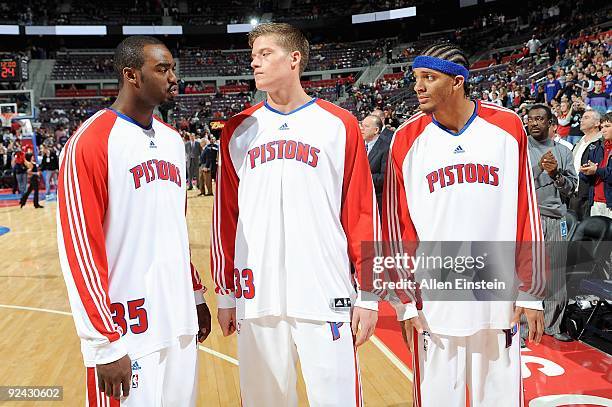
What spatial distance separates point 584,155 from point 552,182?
2.43 m

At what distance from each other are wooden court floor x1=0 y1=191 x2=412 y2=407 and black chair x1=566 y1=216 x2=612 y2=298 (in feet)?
5.61

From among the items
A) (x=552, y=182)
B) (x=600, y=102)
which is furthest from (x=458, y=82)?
(x=600, y=102)

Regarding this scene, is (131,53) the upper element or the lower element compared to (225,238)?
upper

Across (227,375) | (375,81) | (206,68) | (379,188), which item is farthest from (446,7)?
(227,375)

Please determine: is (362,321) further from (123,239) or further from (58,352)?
(58,352)

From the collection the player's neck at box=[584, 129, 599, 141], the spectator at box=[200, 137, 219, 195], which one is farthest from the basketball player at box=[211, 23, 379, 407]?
the spectator at box=[200, 137, 219, 195]

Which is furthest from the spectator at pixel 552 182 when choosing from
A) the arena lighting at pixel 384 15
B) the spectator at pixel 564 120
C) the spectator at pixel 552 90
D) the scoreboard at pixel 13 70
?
the arena lighting at pixel 384 15

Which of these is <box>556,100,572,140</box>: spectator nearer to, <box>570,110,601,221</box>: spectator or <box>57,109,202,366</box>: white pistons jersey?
<box>570,110,601,221</box>: spectator

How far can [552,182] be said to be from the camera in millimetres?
4254

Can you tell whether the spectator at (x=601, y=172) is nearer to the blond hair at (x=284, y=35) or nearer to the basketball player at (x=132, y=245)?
the blond hair at (x=284, y=35)

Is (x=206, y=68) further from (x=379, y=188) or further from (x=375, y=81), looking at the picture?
(x=379, y=188)

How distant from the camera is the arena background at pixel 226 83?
4.19 metres

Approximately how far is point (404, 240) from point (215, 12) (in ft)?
131

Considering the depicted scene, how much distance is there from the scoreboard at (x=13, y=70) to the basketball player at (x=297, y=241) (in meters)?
24.1
